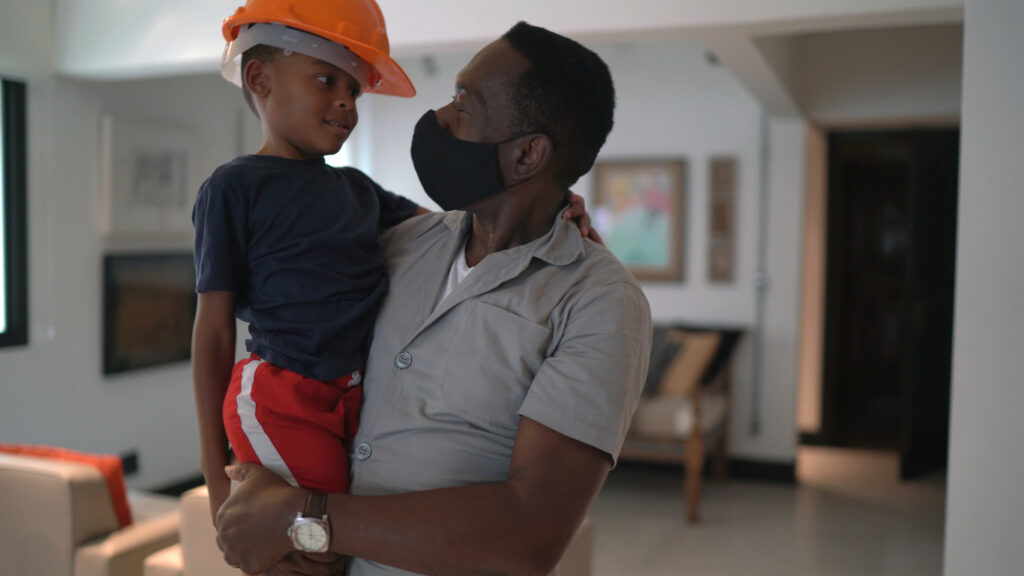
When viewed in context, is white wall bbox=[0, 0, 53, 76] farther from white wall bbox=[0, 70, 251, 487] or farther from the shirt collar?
the shirt collar

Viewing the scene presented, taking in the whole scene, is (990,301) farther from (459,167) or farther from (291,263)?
(291,263)

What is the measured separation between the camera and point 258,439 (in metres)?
1.20

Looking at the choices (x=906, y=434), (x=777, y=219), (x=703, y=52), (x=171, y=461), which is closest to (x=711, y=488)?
(x=906, y=434)

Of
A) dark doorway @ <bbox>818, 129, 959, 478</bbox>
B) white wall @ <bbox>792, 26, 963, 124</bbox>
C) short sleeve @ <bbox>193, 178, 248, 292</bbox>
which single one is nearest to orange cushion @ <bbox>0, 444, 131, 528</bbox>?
short sleeve @ <bbox>193, 178, 248, 292</bbox>

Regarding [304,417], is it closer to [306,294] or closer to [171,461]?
[306,294]

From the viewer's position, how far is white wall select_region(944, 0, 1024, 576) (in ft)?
8.27

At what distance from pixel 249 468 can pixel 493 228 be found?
0.47m

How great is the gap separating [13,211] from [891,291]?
5959mm

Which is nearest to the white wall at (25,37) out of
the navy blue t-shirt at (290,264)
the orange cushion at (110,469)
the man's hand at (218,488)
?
the orange cushion at (110,469)

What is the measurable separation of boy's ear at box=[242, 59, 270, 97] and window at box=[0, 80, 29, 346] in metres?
3.23

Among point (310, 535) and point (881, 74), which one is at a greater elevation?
point (881, 74)

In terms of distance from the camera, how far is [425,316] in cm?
120

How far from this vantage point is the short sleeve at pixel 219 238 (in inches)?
49.1

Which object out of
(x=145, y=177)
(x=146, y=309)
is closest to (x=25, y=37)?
(x=145, y=177)
